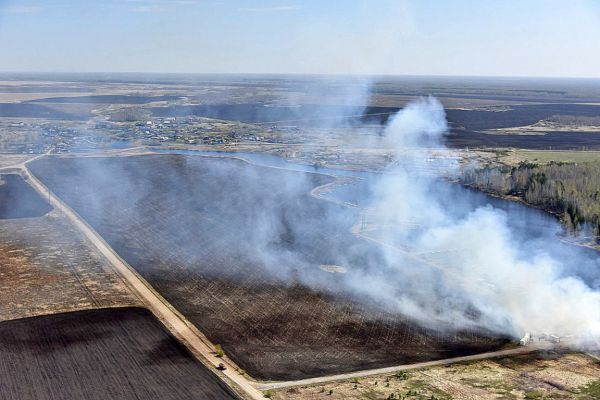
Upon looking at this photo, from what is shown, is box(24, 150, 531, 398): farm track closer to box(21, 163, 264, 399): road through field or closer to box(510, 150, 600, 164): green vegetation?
box(21, 163, 264, 399): road through field

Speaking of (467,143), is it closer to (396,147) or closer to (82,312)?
(396,147)

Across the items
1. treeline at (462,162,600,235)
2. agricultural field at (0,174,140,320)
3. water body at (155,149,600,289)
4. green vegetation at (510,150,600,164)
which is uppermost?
green vegetation at (510,150,600,164)

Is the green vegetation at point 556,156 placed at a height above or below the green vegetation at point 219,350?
above

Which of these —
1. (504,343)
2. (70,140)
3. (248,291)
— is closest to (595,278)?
(504,343)

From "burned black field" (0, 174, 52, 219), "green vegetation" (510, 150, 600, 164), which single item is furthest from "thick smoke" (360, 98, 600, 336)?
"burned black field" (0, 174, 52, 219)

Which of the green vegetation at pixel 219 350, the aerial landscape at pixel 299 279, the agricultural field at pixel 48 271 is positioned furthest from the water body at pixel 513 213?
the agricultural field at pixel 48 271

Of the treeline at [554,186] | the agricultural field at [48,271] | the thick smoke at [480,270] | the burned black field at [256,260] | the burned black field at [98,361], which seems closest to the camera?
the burned black field at [98,361]

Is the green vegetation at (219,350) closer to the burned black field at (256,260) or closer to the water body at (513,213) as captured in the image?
the burned black field at (256,260)
